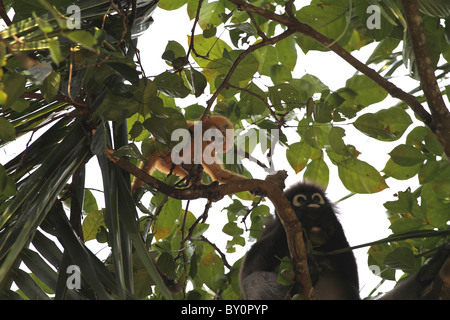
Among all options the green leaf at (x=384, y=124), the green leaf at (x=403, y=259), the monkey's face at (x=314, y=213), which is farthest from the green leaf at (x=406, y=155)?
the monkey's face at (x=314, y=213)

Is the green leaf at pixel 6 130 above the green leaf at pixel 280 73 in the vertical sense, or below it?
below

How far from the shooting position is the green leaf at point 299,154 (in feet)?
6.98

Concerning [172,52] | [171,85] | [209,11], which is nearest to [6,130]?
[171,85]

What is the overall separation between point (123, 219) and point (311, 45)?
1.05 metres

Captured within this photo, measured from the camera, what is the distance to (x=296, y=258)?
1.65 meters

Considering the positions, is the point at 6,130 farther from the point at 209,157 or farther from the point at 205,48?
the point at 209,157

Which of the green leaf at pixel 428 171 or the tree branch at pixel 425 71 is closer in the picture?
the tree branch at pixel 425 71

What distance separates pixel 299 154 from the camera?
213 cm

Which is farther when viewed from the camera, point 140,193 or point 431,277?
point 140,193

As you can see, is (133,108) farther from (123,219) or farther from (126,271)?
(126,271)

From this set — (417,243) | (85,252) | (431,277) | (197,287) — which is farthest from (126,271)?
(417,243)

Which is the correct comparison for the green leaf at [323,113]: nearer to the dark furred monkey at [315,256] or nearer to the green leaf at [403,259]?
the green leaf at [403,259]

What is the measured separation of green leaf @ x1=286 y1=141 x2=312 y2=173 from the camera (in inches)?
83.8

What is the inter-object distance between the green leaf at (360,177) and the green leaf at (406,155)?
0.42ft
